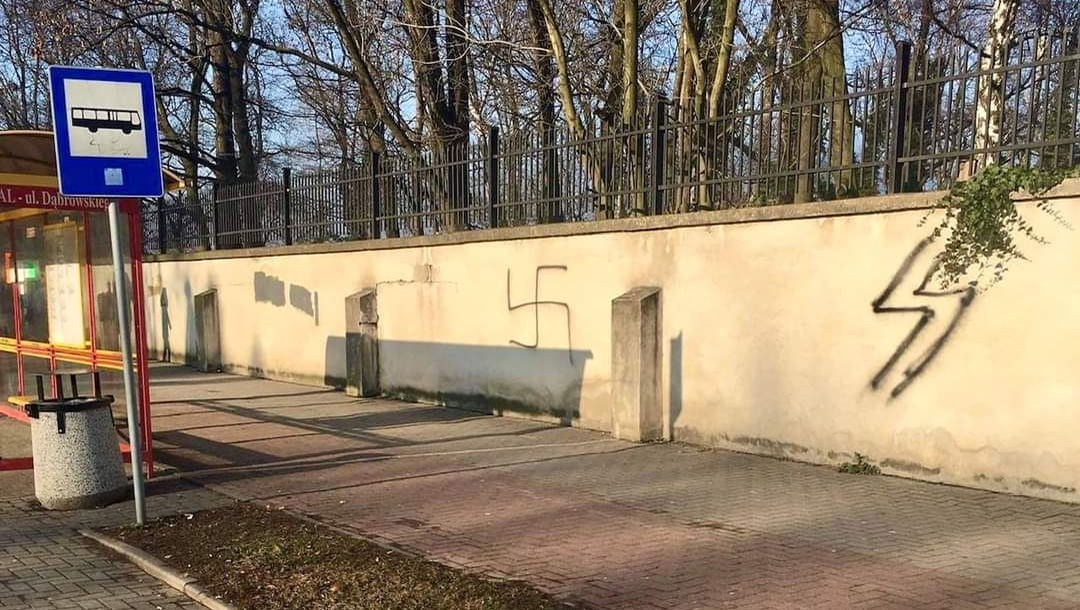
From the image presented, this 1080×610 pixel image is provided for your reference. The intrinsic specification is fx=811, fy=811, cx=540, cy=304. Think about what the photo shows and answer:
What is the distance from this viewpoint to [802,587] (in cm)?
417

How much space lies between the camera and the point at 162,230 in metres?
19.6

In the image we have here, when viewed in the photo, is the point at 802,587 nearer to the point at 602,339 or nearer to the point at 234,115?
the point at 602,339

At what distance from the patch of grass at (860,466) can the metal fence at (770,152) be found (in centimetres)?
229

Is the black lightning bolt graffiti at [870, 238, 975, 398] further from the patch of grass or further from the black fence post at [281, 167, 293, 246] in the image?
the black fence post at [281, 167, 293, 246]

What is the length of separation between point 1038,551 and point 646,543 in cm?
227

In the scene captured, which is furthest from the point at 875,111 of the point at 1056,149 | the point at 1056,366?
the point at 1056,366

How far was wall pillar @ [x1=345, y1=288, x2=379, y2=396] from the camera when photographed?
1223 cm

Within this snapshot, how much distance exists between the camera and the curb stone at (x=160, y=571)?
161 inches

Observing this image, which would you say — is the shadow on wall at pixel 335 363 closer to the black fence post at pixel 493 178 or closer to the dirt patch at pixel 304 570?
the black fence post at pixel 493 178

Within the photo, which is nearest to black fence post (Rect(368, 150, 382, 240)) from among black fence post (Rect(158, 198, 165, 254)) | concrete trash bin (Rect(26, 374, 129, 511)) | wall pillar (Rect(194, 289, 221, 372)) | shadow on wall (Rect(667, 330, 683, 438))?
wall pillar (Rect(194, 289, 221, 372))

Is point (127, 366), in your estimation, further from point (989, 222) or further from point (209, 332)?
point (209, 332)

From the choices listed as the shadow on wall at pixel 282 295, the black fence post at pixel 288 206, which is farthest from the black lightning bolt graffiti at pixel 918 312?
the black fence post at pixel 288 206

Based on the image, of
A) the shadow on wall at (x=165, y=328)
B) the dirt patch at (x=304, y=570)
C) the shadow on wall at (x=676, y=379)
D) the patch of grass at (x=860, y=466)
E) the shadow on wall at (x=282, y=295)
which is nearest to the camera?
the dirt patch at (x=304, y=570)

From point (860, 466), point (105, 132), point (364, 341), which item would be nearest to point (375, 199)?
point (364, 341)
